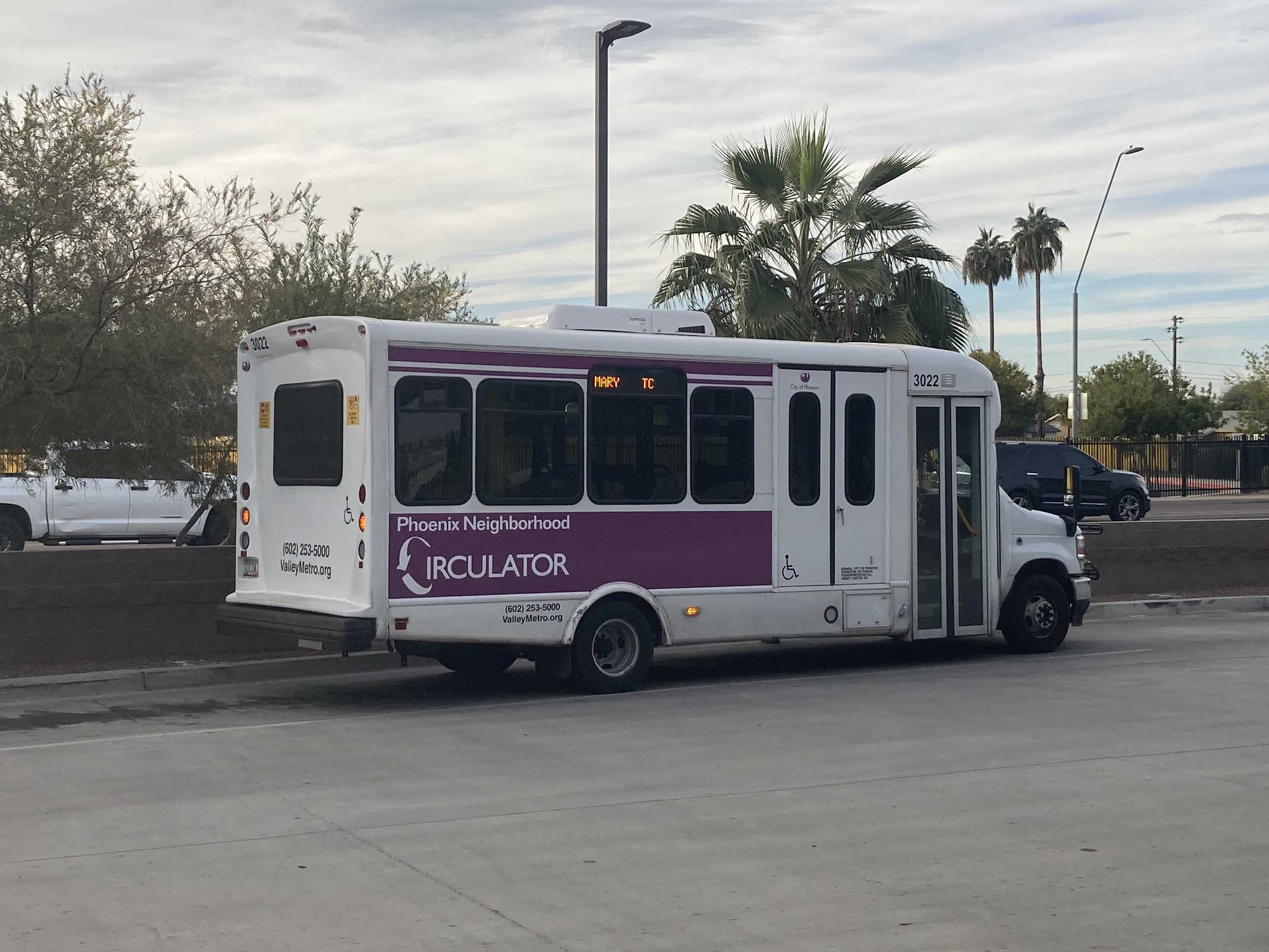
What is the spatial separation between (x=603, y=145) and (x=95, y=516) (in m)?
13.1

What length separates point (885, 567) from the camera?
43.3 feet

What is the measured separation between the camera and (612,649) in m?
12.0

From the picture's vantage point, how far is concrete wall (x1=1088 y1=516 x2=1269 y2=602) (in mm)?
19328

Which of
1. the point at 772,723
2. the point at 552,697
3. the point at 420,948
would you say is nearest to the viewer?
the point at 420,948

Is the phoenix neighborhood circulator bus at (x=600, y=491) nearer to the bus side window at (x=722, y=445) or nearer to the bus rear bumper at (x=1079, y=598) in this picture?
the bus side window at (x=722, y=445)

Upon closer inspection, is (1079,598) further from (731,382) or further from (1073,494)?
(731,382)

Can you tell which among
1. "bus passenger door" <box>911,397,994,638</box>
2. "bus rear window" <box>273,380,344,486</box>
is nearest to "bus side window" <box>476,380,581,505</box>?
"bus rear window" <box>273,380,344,486</box>

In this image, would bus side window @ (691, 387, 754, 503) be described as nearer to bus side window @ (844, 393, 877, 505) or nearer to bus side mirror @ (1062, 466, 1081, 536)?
bus side window @ (844, 393, 877, 505)

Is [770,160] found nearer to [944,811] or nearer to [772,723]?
[772,723]

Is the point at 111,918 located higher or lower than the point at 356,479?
lower

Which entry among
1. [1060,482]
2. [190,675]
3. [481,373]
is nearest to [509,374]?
[481,373]

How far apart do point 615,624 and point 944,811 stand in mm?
4679

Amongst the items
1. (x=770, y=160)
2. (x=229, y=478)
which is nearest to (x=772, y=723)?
(x=229, y=478)

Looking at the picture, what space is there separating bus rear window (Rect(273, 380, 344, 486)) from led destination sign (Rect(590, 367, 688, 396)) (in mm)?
1999
